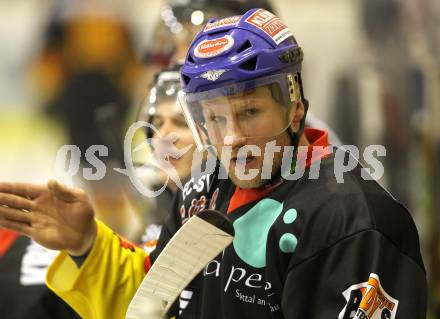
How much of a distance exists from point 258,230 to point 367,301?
0.31 meters

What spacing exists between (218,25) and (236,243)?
474 millimetres

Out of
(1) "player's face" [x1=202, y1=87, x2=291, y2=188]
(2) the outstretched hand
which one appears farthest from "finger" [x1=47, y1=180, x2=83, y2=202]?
(1) "player's face" [x1=202, y1=87, x2=291, y2=188]

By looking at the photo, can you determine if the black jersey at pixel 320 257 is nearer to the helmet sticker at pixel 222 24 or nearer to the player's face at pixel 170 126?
the helmet sticker at pixel 222 24

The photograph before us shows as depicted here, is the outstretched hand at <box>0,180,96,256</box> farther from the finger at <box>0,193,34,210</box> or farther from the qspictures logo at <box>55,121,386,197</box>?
the qspictures logo at <box>55,121,386,197</box>

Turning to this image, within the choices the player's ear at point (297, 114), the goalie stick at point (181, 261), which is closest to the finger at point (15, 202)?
the goalie stick at point (181, 261)

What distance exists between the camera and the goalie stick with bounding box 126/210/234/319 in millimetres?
2088

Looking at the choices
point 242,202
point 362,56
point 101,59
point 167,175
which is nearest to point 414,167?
point 362,56

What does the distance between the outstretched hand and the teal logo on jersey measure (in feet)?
1.26

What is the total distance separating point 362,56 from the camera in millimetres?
5727

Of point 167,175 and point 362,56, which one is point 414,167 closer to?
point 362,56

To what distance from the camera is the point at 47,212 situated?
2340mm

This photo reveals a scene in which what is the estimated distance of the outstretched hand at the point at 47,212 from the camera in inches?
→ 91.2

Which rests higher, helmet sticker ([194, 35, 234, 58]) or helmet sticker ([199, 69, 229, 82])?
helmet sticker ([194, 35, 234, 58])

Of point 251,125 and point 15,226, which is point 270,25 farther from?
point 15,226
